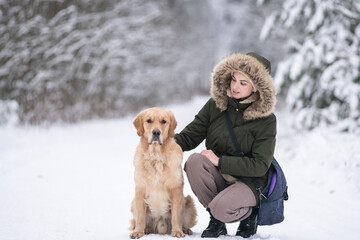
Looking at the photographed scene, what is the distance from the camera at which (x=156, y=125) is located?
280 centimetres

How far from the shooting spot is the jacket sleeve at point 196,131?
10.2 ft

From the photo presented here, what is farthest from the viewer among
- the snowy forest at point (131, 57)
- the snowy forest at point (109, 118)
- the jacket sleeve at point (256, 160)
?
the snowy forest at point (131, 57)

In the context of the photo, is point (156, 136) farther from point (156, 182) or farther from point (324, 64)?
point (324, 64)

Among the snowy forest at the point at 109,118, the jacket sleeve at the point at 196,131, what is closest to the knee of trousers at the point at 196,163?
the jacket sleeve at the point at 196,131

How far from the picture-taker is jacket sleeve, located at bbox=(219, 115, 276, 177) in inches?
104

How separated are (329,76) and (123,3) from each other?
10.0m

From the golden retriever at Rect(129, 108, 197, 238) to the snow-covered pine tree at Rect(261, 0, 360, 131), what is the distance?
4.45m

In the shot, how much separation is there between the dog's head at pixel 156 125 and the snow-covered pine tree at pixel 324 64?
4.40 m

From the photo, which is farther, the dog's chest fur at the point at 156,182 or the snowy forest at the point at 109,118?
the snowy forest at the point at 109,118

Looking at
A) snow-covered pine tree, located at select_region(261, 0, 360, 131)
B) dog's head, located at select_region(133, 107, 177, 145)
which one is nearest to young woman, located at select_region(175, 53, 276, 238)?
dog's head, located at select_region(133, 107, 177, 145)

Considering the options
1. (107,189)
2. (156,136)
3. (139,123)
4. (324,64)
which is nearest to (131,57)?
(324,64)

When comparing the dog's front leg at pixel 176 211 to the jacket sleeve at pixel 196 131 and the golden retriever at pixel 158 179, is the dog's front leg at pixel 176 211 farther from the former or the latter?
the jacket sleeve at pixel 196 131

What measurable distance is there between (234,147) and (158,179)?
673 millimetres

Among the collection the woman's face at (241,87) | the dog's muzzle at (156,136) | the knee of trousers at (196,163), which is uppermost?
the woman's face at (241,87)
